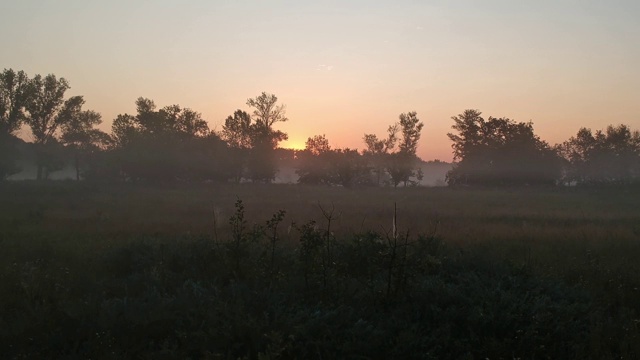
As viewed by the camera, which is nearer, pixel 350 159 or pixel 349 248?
pixel 349 248

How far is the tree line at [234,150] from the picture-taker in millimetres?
56031

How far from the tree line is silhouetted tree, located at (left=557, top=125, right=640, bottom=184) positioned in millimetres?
182

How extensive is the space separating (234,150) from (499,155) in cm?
4019

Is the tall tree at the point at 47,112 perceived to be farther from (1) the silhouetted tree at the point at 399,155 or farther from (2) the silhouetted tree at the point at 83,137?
(1) the silhouetted tree at the point at 399,155

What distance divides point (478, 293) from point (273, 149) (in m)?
60.7

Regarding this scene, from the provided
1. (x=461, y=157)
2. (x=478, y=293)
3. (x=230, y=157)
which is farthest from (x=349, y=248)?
(x=461, y=157)

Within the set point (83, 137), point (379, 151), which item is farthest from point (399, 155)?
point (83, 137)

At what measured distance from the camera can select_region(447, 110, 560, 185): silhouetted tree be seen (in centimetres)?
6300

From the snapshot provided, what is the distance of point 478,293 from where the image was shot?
6.85m

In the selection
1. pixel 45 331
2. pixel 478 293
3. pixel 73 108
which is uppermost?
pixel 73 108

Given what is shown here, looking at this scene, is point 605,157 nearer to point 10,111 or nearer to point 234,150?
point 234,150

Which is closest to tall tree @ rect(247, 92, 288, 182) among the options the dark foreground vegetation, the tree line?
the tree line

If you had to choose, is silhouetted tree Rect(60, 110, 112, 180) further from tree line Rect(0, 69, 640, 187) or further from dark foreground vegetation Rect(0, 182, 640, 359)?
dark foreground vegetation Rect(0, 182, 640, 359)

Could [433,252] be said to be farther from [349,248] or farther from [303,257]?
[303,257]
